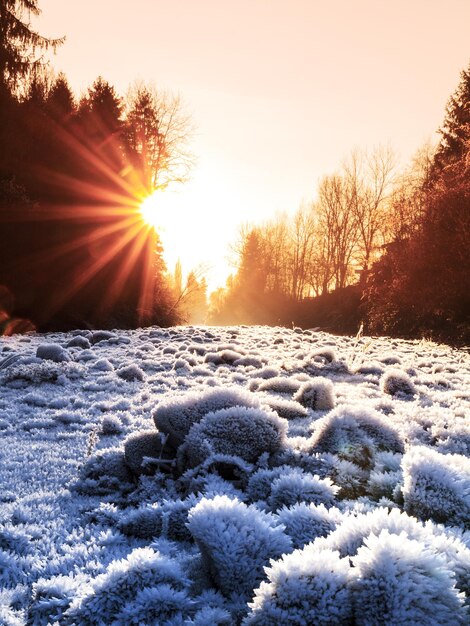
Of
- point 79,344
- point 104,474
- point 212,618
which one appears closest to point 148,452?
point 104,474

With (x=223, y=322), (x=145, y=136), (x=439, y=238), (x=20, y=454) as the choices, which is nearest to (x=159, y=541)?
(x=20, y=454)

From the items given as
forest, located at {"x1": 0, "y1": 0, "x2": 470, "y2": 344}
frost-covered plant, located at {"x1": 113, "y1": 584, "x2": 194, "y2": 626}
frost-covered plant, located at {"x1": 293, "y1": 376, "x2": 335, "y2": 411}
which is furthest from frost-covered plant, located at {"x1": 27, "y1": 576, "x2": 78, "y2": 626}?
forest, located at {"x1": 0, "y1": 0, "x2": 470, "y2": 344}

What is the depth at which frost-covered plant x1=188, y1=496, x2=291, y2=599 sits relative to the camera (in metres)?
1.30

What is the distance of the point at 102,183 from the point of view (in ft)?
75.6

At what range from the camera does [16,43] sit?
52.3 ft

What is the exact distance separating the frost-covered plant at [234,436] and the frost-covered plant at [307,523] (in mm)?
681

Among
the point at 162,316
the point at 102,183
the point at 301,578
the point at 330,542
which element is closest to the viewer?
the point at 301,578

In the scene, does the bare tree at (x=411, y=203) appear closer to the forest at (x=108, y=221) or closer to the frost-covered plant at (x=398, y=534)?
the forest at (x=108, y=221)

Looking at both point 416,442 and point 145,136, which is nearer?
point 416,442

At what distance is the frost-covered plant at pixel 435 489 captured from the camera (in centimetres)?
160

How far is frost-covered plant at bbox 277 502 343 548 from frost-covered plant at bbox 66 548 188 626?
39 cm

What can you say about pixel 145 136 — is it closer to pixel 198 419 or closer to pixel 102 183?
pixel 102 183

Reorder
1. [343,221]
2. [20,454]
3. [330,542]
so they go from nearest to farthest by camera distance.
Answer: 1. [330,542]
2. [20,454]
3. [343,221]

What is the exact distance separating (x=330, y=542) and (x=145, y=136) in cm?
3132
